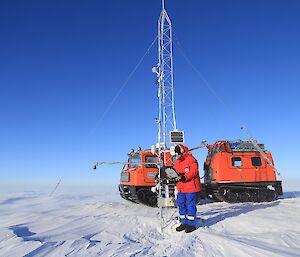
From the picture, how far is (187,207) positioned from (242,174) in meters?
7.00

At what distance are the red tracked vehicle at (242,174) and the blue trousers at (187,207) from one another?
6.32 meters

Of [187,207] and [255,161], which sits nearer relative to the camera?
[187,207]

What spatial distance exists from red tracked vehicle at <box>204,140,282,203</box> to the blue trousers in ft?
20.7

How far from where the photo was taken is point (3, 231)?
544cm

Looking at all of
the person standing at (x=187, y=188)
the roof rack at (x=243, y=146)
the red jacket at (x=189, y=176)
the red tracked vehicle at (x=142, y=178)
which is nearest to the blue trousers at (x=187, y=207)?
the person standing at (x=187, y=188)

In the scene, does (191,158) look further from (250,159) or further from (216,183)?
(250,159)

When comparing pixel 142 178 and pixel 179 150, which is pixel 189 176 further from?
pixel 142 178

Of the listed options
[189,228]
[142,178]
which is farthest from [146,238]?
[142,178]

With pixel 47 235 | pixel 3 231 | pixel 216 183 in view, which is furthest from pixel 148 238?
pixel 216 183

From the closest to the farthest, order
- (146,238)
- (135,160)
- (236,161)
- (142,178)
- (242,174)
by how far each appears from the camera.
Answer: (146,238), (142,178), (242,174), (236,161), (135,160)

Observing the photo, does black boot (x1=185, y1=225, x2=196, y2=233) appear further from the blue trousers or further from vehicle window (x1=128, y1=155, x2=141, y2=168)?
vehicle window (x1=128, y1=155, x2=141, y2=168)

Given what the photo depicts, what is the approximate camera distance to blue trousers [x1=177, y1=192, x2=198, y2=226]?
5.65 metres

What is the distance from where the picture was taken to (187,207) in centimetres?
585

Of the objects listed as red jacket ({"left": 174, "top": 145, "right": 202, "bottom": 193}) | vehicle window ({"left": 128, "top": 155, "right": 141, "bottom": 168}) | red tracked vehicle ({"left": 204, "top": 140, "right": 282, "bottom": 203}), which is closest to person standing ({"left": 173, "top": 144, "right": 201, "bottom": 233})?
red jacket ({"left": 174, "top": 145, "right": 202, "bottom": 193})
